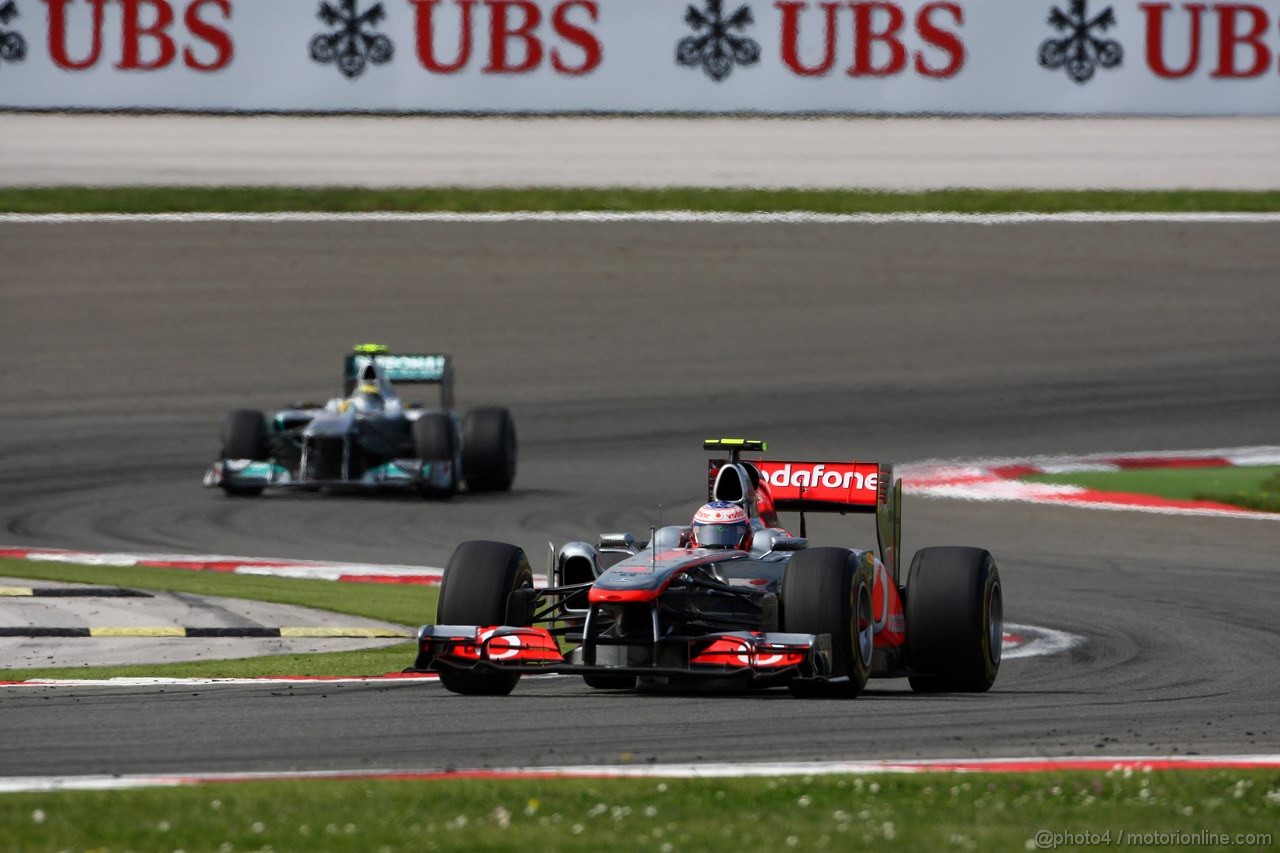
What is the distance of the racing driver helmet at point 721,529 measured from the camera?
35.7ft

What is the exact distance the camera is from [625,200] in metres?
32.2

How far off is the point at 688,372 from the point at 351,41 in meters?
7.18

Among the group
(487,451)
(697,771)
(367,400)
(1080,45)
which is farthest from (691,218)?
(697,771)

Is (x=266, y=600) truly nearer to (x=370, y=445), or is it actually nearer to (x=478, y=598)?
Result: (x=478, y=598)

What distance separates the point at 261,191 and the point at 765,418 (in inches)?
370

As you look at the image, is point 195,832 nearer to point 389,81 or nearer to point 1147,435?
point 1147,435

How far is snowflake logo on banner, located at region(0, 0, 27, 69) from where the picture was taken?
30328 mm

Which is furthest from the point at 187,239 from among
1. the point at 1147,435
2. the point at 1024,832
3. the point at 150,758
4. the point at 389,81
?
the point at 1024,832

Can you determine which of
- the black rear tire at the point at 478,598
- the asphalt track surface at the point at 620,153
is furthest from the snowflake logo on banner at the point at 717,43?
the black rear tire at the point at 478,598

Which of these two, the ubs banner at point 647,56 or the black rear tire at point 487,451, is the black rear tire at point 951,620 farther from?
the ubs banner at point 647,56

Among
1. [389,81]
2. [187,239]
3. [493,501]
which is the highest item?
[389,81]

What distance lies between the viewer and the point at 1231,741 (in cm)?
880

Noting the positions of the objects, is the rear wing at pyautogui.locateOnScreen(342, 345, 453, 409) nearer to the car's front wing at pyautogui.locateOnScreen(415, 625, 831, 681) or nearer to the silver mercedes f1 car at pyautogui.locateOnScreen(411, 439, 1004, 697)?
the silver mercedes f1 car at pyautogui.locateOnScreen(411, 439, 1004, 697)

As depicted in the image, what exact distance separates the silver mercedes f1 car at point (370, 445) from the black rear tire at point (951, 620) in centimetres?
1112
